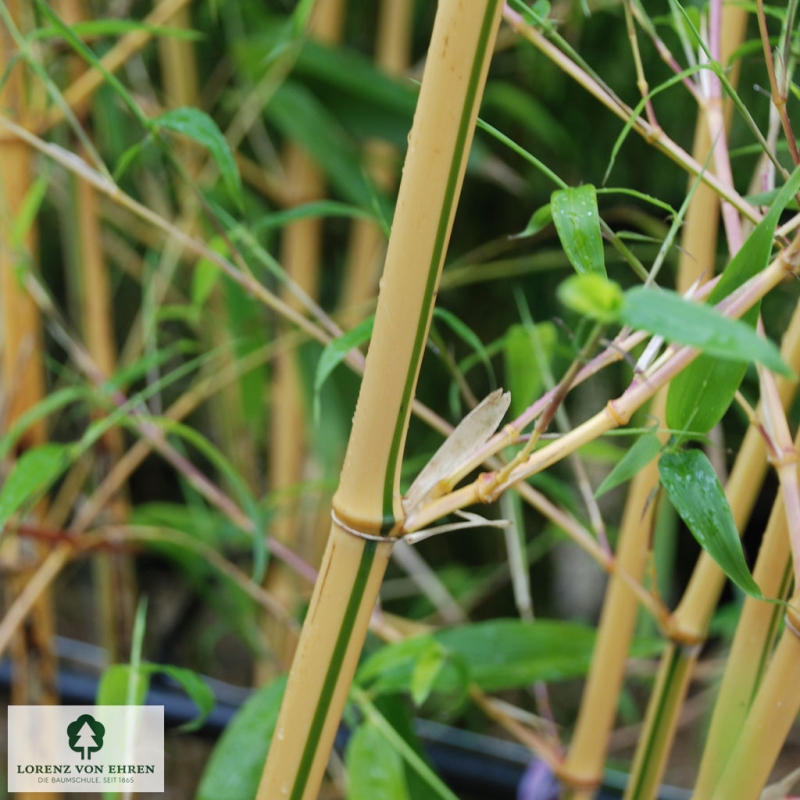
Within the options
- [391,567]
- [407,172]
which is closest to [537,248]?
[391,567]

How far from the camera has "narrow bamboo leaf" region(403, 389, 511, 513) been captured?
0.17 m

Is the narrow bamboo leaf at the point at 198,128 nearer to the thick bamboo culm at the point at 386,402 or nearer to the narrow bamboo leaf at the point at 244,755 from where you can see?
the thick bamboo culm at the point at 386,402

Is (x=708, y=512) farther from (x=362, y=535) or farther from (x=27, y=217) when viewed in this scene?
(x=27, y=217)

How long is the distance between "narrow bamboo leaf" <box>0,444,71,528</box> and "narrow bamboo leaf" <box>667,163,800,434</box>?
0.21 meters

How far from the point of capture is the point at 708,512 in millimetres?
168

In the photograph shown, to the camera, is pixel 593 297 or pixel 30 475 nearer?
pixel 593 297

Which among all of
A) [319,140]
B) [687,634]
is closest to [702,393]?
[687,634]

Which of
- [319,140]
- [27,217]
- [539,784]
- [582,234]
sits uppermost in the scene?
[319,140]

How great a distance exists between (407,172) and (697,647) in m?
0.18

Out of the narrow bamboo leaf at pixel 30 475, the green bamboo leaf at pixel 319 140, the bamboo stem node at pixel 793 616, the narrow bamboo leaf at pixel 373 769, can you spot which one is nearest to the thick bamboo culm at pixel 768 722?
the bamboo stem node at pixel 793 616

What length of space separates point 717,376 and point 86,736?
0.85 ft

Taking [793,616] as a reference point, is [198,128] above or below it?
above

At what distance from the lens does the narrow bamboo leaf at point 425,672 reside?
0.26 meters

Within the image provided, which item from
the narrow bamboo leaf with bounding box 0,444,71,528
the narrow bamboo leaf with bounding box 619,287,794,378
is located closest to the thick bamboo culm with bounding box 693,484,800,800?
the narrow bamboo leaf with bounding box 619,287,794,378
